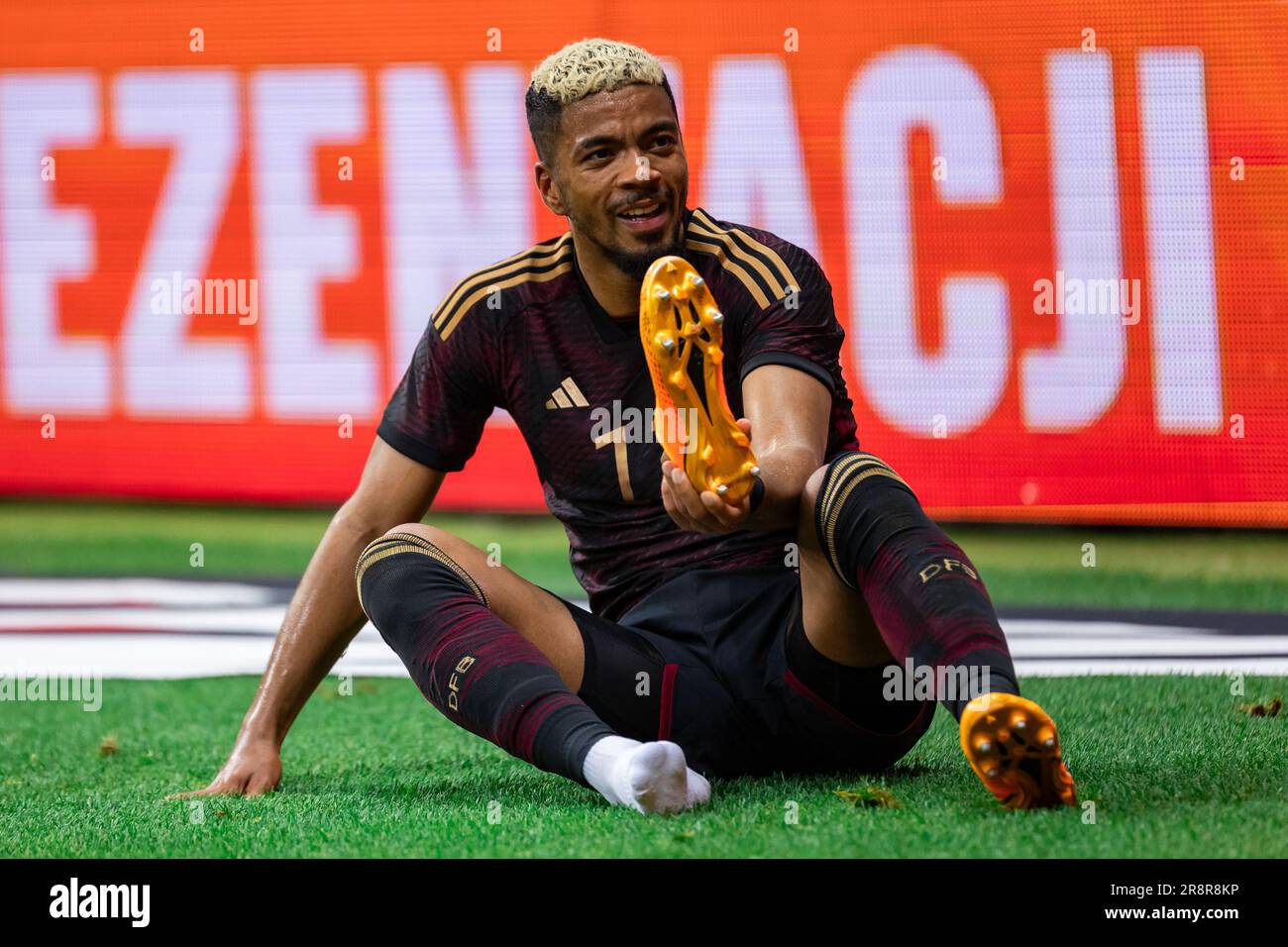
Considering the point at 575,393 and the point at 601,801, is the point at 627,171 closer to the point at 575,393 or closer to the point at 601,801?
the point at 575,393

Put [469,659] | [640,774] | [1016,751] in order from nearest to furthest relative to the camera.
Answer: [1016,751]
[640,774]
[469,659]

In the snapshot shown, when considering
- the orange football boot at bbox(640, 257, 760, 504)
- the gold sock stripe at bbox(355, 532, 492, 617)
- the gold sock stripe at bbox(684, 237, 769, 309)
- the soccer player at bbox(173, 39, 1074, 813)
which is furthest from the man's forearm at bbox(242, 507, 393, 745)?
the orange football boot at bbox(640, 257, 760, 504)

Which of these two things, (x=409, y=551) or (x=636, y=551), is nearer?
(x=409, y=551)

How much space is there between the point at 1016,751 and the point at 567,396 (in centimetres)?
96

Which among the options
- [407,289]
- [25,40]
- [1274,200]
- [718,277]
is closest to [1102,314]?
[1274,200]

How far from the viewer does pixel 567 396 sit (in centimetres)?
254

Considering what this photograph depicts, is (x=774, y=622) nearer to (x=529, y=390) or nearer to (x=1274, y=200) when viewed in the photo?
(x=529, y=390)

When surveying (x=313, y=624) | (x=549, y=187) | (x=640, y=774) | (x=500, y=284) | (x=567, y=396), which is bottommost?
(x=640, y=774)

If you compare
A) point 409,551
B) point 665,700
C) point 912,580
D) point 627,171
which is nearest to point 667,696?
point 665,700

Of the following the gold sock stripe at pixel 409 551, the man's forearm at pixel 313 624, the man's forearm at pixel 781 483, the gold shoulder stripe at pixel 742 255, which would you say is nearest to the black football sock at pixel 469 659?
the gold sock stripe at pixel 409 551

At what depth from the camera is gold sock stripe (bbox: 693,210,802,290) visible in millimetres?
2443

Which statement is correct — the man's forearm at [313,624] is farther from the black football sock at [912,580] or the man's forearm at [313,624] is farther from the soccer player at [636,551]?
the black football sock at [912,580]

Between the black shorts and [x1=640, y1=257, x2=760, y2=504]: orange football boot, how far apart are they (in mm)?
414
